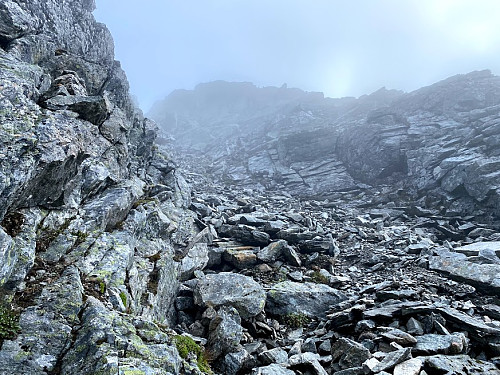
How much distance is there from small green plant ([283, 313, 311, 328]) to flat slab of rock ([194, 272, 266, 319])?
1.51 metres

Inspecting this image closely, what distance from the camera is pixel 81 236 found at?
11.4 meters

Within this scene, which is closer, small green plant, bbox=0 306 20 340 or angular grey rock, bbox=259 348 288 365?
small green plant, bbox=0 306 20 340

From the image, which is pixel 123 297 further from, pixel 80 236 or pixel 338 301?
pixel 338 301

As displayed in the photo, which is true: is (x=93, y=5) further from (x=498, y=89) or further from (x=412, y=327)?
(x=498, y=89)

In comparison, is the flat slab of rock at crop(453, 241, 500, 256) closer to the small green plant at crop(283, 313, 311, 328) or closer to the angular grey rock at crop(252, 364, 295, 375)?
the small green plant at crop(283, 313, 311, 328)

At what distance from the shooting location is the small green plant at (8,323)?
262 inches

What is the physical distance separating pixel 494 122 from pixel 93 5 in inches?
2927

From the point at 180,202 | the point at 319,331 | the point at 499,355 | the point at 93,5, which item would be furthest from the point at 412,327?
the point at 93,5

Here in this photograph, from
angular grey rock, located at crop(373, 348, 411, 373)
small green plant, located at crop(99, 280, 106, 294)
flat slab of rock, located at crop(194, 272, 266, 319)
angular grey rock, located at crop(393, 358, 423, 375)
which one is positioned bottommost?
angular grey rock, located at crop(393, 358, 423, 375)

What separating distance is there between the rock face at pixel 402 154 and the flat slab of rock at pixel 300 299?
1086 inches

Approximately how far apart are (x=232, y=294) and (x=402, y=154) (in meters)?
49.1

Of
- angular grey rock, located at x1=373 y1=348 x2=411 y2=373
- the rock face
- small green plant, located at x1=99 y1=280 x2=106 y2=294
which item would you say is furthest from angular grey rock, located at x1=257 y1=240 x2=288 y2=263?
the rock face

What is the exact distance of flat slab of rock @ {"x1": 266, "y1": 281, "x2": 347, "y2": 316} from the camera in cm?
1511

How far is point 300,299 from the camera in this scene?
50.8 feet
